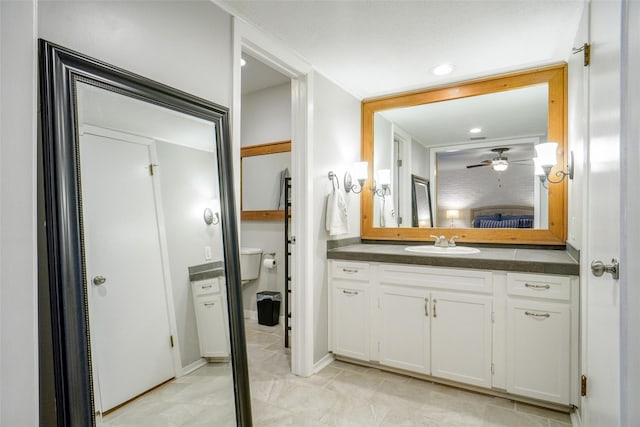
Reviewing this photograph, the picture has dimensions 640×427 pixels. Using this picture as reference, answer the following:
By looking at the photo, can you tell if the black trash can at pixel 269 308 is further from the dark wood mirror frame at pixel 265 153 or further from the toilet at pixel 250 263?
the dark wood mirror frame at pixel 265 153

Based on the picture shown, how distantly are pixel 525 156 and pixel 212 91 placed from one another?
92.7 inches

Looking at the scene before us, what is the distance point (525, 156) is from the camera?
8.83ft

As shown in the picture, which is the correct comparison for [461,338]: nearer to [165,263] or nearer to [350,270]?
Answer: [350,270]

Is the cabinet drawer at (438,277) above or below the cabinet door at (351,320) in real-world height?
above

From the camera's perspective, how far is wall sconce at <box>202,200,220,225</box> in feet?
5.51

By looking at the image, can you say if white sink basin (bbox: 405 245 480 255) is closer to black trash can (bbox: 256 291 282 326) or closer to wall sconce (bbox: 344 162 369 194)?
wall sconce (bbox: 344 162 369 194)

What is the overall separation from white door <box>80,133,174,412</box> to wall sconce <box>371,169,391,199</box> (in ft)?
7.15

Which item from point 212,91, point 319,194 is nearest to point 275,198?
point 319,194

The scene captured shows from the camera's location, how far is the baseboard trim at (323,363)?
2.60 metres

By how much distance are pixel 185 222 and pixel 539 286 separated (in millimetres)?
2022

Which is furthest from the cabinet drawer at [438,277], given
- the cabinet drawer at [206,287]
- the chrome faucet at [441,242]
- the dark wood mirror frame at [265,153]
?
the dark wood mirror frame at [265,153]

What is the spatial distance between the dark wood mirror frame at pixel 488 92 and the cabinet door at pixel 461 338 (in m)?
0.73
